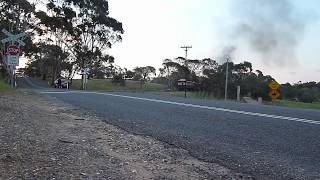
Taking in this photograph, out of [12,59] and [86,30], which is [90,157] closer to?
[12,59]

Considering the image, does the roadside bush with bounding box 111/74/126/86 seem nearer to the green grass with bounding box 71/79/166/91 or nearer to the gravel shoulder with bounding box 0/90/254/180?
the green grass with bounding box 71/79/166/91

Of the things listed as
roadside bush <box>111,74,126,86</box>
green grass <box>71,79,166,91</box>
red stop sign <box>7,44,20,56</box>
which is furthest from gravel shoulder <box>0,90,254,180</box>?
roadside bush <box>111,74,126,86</box>

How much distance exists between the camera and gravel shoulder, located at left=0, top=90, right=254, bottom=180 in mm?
5613

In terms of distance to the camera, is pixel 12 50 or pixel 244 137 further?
pixel 12 50

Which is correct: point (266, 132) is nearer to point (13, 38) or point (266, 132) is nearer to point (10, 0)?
point (13, 38)

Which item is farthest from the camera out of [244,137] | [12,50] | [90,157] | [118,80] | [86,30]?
[118,80]

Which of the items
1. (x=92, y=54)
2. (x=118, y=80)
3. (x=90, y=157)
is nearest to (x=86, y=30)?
(x=92, y=54)

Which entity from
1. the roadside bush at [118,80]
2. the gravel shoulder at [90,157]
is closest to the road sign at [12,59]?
the gravel shoulder at [90,157]

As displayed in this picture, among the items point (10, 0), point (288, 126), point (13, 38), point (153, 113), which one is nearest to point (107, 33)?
point (10, 0)

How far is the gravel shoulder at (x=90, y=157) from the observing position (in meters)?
5.61

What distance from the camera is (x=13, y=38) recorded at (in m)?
26.8

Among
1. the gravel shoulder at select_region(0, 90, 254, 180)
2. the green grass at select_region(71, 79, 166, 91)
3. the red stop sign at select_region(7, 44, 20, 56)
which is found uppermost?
the red stop sign at select_region(7, 44, 20, 56)

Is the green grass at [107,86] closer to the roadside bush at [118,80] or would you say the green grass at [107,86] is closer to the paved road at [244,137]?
the roadside bush at [118,80]

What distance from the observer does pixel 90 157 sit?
21.8 ft
